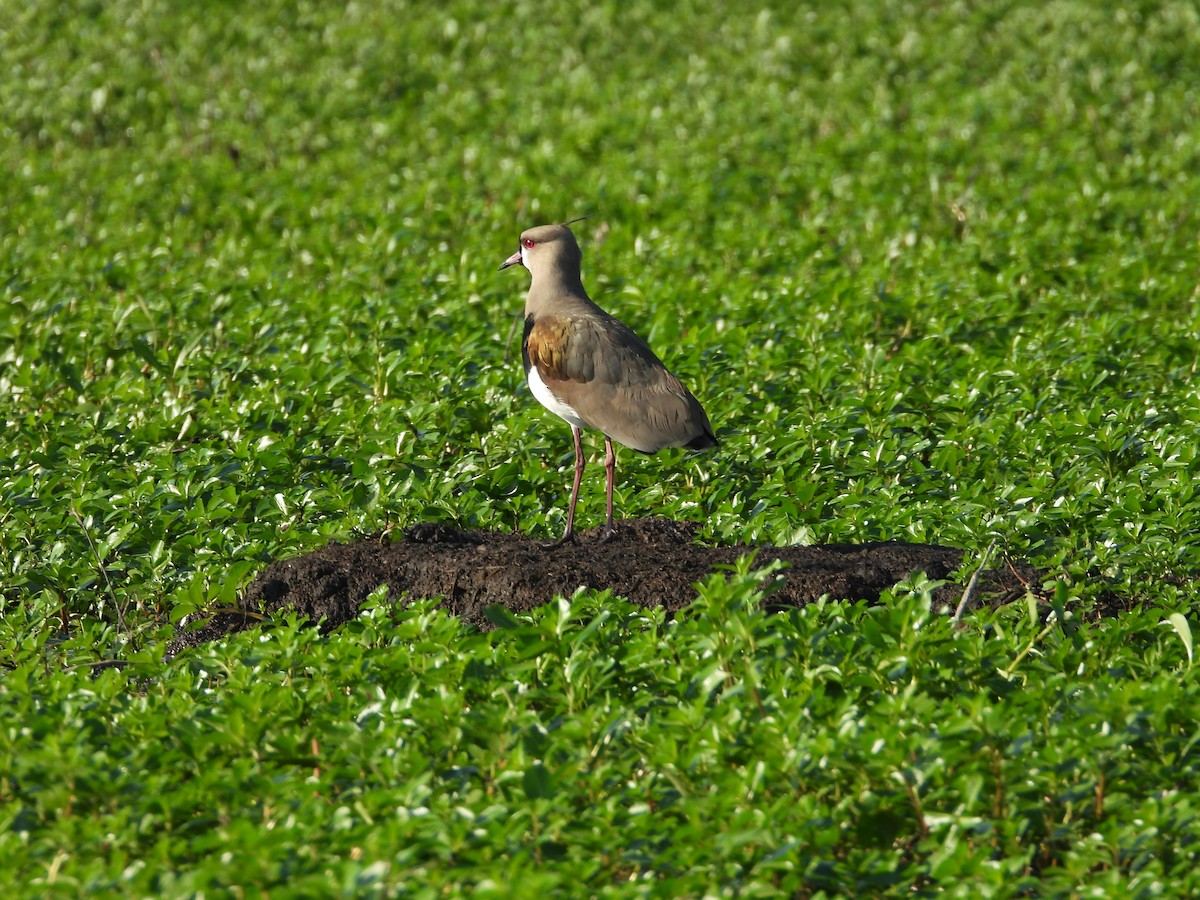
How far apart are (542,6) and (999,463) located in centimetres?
1351

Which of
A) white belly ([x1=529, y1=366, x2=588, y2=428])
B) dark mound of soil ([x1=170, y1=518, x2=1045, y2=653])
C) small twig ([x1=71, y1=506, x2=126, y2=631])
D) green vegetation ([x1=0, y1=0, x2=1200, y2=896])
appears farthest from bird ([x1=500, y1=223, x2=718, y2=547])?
small twig ([x1=71, y1=506, x2=126, y2=631])

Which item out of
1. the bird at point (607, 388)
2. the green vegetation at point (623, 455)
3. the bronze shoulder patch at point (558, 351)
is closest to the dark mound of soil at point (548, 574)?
the green vegetation at point (623, 455)

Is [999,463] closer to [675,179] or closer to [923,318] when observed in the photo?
[923,318]

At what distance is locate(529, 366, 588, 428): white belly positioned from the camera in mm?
6480

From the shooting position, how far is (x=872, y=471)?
7059 millimetres

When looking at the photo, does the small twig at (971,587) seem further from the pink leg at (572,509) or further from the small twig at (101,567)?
the small twig at (101,567)

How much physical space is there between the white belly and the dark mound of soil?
62cm

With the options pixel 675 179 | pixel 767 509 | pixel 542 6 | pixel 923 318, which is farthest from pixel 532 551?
pixel 542 6

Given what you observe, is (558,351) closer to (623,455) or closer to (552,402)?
(552,402)

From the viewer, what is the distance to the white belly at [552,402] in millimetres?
6480

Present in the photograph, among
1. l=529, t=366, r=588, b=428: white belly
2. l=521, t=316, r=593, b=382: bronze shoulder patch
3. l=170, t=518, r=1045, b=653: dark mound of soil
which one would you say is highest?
l=521, t=316, r=593, b=382: bronze shoulder patch

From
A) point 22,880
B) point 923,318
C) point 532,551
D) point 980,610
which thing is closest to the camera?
point 22,880

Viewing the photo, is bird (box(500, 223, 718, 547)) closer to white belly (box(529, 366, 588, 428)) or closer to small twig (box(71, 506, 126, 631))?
white belly (box(529, 366, 588, 428))

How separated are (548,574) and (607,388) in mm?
1032
